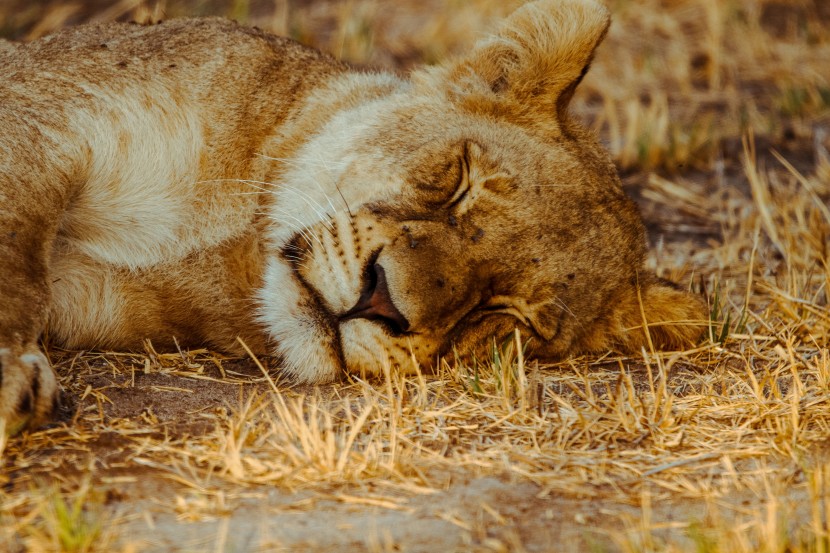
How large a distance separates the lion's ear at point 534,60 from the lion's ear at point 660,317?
763 mm

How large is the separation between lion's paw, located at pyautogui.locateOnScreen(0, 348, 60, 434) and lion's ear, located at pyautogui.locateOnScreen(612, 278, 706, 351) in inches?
80.3

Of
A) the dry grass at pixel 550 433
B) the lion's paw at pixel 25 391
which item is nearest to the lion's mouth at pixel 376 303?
the dry grass at pixel 550 433

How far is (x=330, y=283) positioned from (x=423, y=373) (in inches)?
18.5

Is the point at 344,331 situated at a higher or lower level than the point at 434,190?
lower

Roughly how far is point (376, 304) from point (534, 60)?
1262mm

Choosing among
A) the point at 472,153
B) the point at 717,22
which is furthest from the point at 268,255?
the point at 717,22

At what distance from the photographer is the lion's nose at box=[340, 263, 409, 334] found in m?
3.09

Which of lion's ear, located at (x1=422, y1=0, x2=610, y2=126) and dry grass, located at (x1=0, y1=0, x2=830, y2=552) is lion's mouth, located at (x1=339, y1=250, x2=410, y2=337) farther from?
lion's ear, located at (x1=422, y1=0, x2=610, y2=126)

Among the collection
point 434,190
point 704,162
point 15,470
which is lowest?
point 704,162

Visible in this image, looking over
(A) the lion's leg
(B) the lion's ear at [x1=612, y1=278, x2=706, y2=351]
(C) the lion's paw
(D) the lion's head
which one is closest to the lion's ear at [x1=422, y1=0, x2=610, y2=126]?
(D) the lion's head

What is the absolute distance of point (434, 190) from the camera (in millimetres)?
3434

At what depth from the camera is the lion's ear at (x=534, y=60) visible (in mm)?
3746

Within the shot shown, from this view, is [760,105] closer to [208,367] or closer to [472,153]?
[472,153]

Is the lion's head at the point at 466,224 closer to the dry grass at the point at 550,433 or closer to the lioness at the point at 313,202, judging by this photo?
the lioness at the point at 313,202
